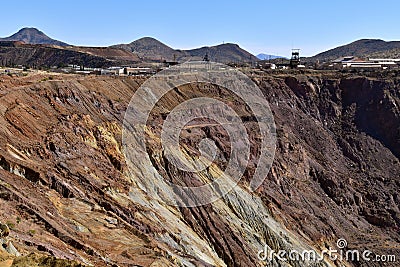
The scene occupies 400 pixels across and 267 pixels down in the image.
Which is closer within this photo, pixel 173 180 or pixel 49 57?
pixel 173 180

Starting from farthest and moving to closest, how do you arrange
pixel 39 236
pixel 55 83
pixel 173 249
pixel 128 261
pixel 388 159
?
pixel 388 159 → pixel 55 83 → pixel 173 249 → pixel 128 261 → pixel 39 236

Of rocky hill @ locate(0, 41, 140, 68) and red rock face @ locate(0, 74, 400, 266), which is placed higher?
rocky hill @ locate(0, 41, 140, 68)

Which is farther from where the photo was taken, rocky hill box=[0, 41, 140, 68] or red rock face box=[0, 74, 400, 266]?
rocky hill box=[0, 41, 140, 68]

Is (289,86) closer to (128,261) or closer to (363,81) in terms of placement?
(363,81)

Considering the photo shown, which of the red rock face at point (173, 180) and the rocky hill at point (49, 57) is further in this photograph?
the rocky hill at point (49, 57)

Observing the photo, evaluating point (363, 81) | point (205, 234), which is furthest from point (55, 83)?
point (363, 81)

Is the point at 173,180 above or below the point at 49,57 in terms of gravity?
below

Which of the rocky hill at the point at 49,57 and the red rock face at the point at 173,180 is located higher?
the rocky hill at the point at 49,57

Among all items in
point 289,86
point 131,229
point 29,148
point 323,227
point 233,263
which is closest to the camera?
point 131,229
